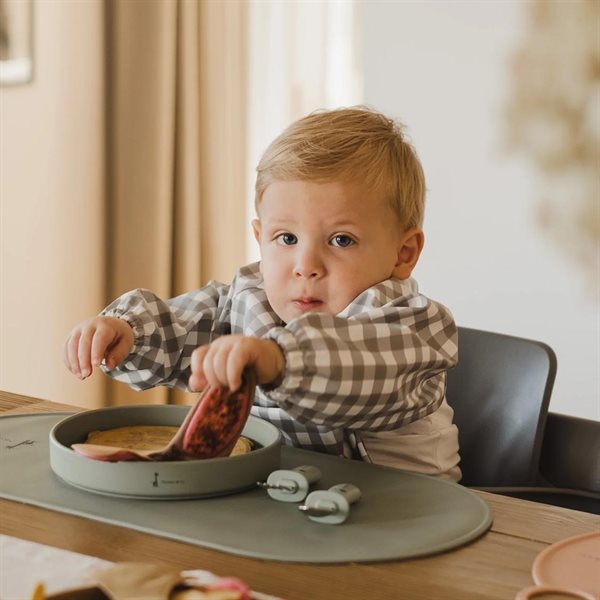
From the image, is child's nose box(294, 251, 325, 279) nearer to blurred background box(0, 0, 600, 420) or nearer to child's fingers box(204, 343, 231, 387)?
child's fingers box(204, 343, 231, 387)

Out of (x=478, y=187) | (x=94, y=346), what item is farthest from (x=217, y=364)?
(x=478, y=187)

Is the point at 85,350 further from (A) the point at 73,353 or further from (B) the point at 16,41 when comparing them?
(B) the point at 16,41

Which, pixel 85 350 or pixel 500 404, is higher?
pixel 85 350

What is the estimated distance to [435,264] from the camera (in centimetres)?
316

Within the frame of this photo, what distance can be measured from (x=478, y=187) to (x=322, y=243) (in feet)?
5.93

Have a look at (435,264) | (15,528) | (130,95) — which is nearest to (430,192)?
(435,264)

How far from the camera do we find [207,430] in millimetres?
1017

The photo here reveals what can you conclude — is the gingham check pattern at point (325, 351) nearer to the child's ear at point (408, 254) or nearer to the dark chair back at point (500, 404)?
the child's ear at point (408, 254)

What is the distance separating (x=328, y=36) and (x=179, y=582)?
113 inches

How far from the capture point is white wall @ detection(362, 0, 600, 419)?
298cm

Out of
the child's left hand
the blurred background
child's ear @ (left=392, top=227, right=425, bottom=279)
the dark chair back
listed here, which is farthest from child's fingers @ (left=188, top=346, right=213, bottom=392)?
the blurred background

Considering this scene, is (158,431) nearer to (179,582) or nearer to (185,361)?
(185,361)

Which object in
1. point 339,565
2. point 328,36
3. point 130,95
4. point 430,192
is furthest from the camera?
point 328,36

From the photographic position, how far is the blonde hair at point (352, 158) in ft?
4.49
